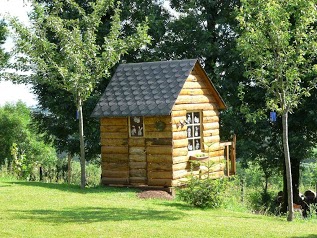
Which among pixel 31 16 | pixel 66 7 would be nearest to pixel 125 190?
pixel 31 16

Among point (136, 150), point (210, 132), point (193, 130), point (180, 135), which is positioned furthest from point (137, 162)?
point (210, 132)

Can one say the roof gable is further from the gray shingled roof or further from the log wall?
the log wall

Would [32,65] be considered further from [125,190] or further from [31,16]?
[125,190]

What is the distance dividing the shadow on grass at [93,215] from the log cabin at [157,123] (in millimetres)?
4439

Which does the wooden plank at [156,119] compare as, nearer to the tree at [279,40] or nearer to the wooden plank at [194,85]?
the wooden plank at [194,85]

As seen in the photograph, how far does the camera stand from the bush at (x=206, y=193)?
16.5 metres

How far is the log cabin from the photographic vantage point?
19391mm

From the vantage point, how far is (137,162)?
20.1 m

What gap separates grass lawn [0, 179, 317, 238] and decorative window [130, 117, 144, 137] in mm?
2420

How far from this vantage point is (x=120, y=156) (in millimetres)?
20453

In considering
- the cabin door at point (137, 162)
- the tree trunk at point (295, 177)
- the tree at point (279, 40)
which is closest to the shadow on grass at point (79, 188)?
the cabin door at point (137, 162)

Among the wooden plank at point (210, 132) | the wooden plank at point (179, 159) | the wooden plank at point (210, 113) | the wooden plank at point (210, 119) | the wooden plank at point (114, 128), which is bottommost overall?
the wooden plank at point (179, 159)

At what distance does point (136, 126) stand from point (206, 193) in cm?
450

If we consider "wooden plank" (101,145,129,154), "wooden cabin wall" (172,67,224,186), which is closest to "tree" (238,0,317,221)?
"wooden cabin wall" (172,67,224,186)
